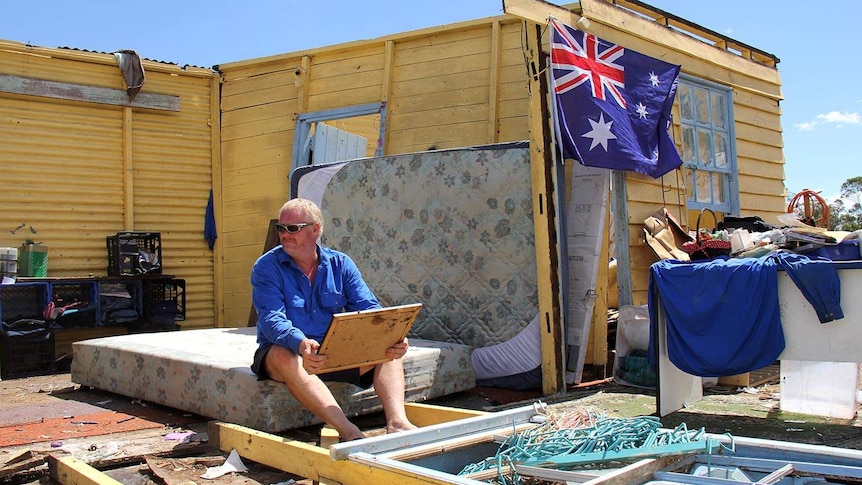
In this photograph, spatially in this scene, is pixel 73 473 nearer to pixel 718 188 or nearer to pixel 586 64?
pixel 586 64

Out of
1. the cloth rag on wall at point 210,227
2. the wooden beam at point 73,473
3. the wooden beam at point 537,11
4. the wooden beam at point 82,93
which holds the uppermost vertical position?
the wooden beam at point 82,93

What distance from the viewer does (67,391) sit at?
5.93m

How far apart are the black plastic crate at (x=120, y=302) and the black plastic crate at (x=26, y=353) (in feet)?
2.34

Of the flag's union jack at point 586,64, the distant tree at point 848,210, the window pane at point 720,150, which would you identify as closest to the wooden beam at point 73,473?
the flag's union jack at point 586,64

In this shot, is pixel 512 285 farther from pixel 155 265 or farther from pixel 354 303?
pixel 155 265

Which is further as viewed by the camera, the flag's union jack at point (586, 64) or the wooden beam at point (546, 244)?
the flag's union jack at point (586, 64)

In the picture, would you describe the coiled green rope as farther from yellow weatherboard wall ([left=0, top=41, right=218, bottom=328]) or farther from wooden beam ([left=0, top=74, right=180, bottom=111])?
wooden beam ([left=0, top=74, right=180, bottom=111])

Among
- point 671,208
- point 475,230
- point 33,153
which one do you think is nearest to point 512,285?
point 475,230

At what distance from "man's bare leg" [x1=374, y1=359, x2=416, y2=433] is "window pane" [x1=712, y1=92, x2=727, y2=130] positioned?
5.19 metres

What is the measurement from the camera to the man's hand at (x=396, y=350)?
398 centimetres

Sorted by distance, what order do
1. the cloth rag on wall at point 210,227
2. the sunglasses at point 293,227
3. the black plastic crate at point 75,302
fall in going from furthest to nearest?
the cloth rag on wall at point 210,227 → the black plastic crate at point 75,302 → the sunglasses at point 293,227

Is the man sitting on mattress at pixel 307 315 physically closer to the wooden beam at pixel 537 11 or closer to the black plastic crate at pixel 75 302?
the wooden beam at pixel 537 11

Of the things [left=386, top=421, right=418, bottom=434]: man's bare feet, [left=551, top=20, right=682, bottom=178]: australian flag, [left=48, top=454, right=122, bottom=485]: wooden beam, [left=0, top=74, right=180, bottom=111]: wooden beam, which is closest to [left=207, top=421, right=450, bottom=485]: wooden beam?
[left=386, top=421, right=418, bottom=434]: man's bare feet

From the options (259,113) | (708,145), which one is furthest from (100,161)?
(708,145)
